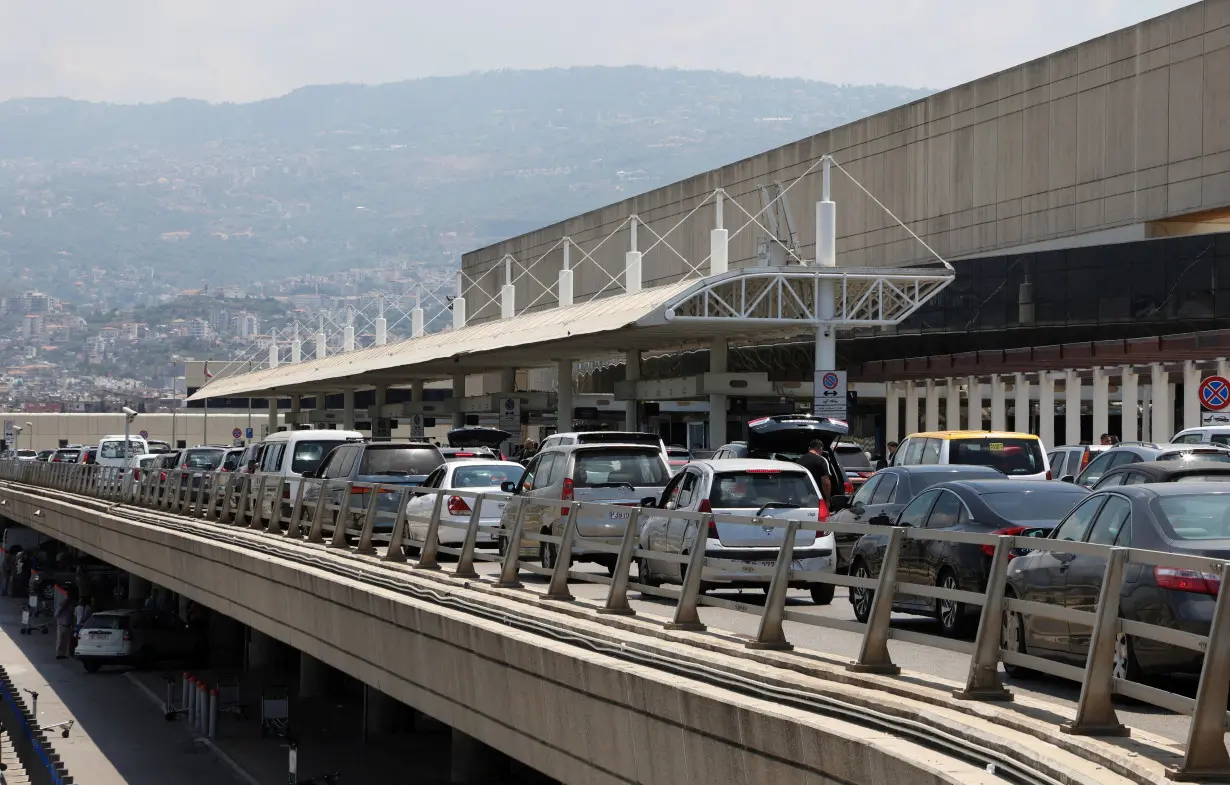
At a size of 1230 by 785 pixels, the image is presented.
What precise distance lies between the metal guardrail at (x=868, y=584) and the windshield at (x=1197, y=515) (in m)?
1.74

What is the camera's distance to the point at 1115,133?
2267 inches

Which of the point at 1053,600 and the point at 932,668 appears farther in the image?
the point at 932,668

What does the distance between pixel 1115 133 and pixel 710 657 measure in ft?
162

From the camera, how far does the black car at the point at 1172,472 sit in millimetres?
17219

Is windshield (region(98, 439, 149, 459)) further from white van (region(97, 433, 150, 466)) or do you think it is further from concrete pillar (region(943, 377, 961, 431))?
concrete pillar (region(943, 377, 961, 431))

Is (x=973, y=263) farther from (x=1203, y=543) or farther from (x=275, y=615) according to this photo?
(x=1203, y=543)

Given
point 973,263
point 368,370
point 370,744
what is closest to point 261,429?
point 368,370

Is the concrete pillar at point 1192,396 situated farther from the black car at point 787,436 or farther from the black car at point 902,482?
the black car at point 902,482

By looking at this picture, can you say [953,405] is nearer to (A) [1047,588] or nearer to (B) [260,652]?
(B) [260,652]

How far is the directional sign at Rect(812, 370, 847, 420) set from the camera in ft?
131

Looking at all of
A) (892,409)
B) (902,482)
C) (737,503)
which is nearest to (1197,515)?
(737,503)

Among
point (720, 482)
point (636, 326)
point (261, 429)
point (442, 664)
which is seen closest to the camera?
point (442, 664)

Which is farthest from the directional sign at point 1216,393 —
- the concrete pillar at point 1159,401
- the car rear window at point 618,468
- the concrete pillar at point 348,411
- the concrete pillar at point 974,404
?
the concrete pillar at point 348,411

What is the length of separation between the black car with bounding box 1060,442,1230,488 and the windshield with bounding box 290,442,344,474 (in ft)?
45.4
